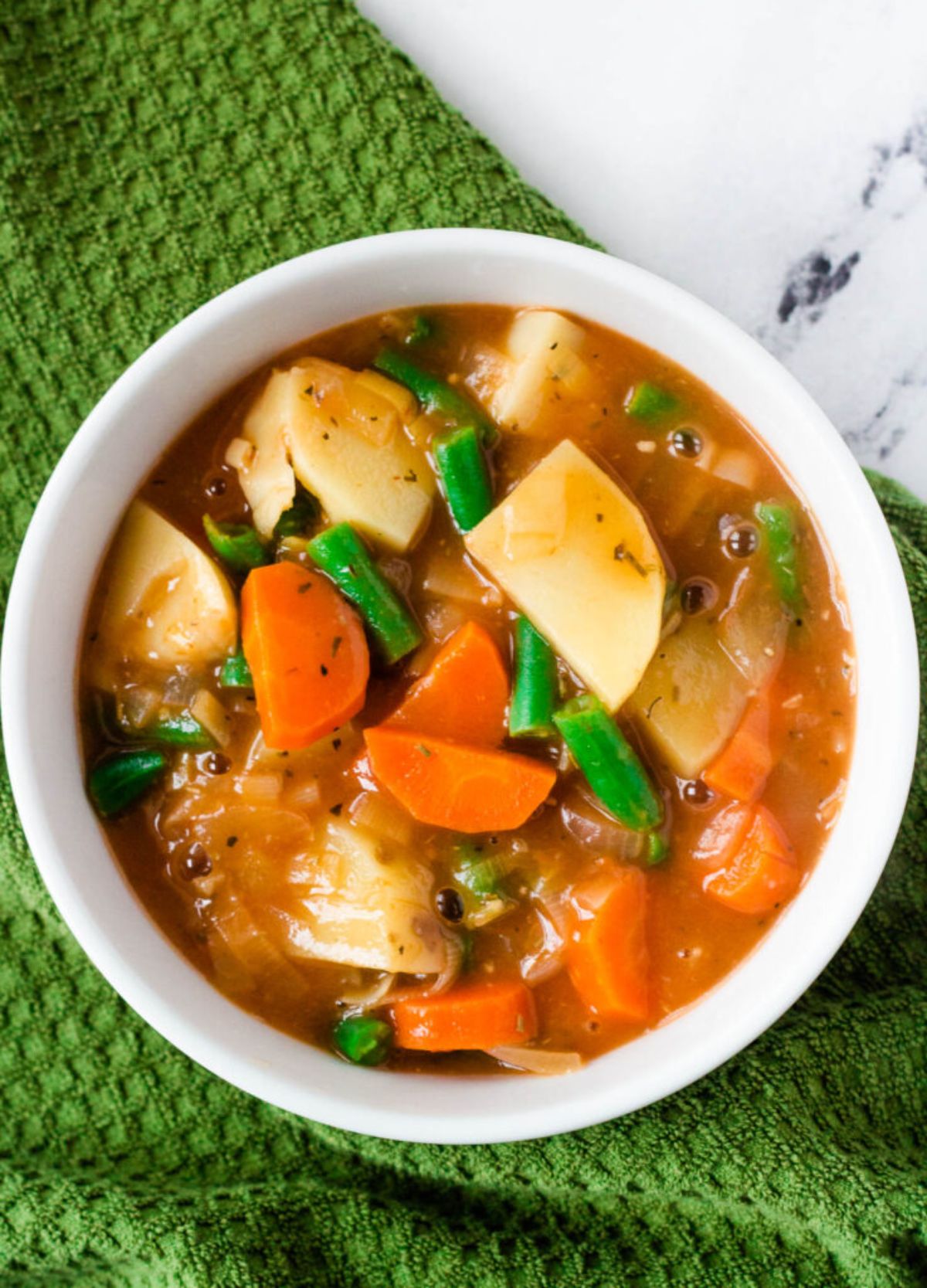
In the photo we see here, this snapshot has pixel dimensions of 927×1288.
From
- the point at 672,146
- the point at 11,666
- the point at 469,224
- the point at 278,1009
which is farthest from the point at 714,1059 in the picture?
the point at 672,146

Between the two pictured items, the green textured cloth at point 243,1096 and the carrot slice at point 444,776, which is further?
the green textured cloth at point 243,1096

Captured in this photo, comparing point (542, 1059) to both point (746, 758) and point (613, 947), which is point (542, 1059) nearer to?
point (613, 947)

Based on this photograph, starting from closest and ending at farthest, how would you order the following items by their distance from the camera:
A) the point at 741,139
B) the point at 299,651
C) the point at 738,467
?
the point at 299,651, the point at 738,467, the point at 741,139

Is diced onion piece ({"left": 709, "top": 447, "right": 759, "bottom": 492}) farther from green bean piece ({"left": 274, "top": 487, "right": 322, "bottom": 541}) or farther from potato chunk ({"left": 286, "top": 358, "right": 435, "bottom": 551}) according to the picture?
green bean piece ({"left": 274, "top": 487, "right": 322, "bottom": 541})

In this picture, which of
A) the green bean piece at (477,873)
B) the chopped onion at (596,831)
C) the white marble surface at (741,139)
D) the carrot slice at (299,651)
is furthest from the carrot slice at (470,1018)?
the white marble surface at (741,139)

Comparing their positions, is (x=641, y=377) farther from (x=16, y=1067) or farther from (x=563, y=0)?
(x=16, y=1067)

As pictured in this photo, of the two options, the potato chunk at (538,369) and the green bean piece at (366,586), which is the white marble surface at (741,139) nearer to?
the potato chunk at (538,369)

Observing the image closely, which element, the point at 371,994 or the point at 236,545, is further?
the point at 371,994

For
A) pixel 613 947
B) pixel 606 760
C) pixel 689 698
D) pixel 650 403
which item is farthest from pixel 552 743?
pixel 650 403
